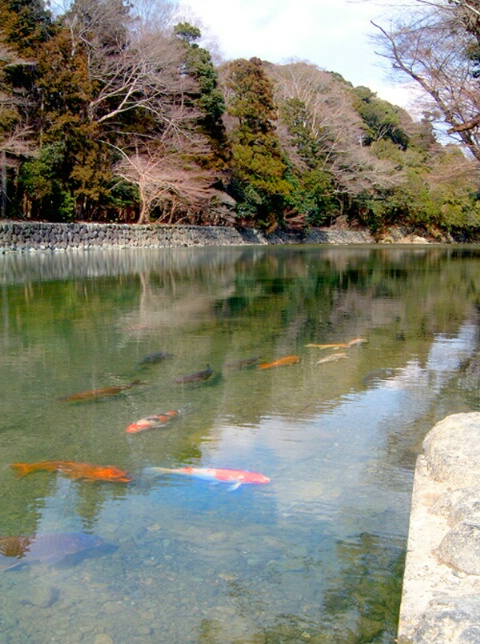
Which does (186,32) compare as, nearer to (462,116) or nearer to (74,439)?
(462,116)

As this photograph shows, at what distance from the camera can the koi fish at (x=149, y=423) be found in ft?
14.7

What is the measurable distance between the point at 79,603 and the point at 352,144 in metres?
44.8

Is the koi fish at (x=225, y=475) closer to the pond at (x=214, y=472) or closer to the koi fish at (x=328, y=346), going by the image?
the pond at (x=214, y=472)

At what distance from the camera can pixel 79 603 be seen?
249 cm

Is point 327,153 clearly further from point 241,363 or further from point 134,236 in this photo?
point 241,363

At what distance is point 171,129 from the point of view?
1191 inches

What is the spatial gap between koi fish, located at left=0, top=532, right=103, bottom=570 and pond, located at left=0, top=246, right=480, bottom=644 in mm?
10

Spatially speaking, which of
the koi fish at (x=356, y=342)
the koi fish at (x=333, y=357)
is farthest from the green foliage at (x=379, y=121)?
the koi fish at (x=333, y=357)

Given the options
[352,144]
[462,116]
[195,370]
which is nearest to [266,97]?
[352,144]

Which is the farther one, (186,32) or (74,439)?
(186,32)

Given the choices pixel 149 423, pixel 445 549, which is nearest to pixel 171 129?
pixel 149 423

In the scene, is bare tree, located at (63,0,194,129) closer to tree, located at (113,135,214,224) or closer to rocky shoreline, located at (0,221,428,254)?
tree, located at (113,135,214,224)

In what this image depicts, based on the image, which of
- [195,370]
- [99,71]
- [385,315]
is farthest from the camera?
[99,71]

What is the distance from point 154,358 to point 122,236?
76.6ft
